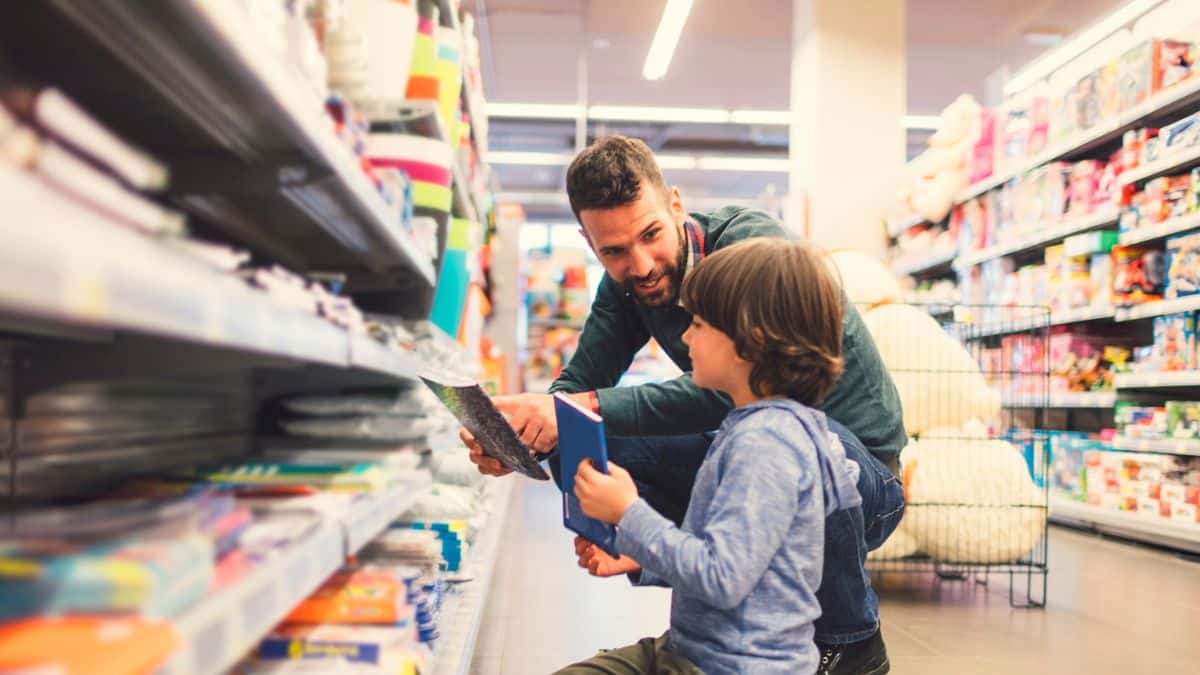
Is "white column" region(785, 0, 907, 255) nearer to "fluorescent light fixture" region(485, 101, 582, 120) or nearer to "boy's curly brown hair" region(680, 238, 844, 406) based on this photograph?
"fluorescent light fixture" region(485, 101, 582, 120)

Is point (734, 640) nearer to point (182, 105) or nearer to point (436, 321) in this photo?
point (182, 105)

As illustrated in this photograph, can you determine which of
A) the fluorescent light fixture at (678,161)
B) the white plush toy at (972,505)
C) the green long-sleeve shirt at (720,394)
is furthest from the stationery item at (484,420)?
the fluorescent light fixture at (678,161)

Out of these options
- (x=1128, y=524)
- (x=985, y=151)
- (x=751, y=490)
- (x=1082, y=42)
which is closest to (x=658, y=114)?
(x=1082, y=42)

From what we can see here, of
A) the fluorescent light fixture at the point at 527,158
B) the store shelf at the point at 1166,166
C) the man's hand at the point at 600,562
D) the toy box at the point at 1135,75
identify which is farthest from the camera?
the fluorescent light fixture at the point at 527,158

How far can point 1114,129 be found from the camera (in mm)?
4371

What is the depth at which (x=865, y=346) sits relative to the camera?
179cm

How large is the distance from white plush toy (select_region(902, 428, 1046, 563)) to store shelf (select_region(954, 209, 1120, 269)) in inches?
73.8

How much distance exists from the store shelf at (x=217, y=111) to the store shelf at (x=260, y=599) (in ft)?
1.27

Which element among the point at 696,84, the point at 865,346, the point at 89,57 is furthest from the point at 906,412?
the point at 696,84

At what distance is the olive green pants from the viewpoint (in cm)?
132

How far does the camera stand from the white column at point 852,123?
5727 mm

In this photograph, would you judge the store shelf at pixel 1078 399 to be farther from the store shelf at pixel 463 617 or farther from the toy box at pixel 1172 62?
the store shelf at pixel 463 617

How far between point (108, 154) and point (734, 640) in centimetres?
95

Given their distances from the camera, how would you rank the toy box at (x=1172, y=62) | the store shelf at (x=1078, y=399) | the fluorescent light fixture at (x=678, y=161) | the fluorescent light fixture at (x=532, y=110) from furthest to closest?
1. the fluorescent light fixture at (x=678, y=161)
2. the fluorescent light fixture at (x=532, y=110)
3. the store shelf at (x=1078, y=399)
4. the toy box at (x=1172, y=62)
